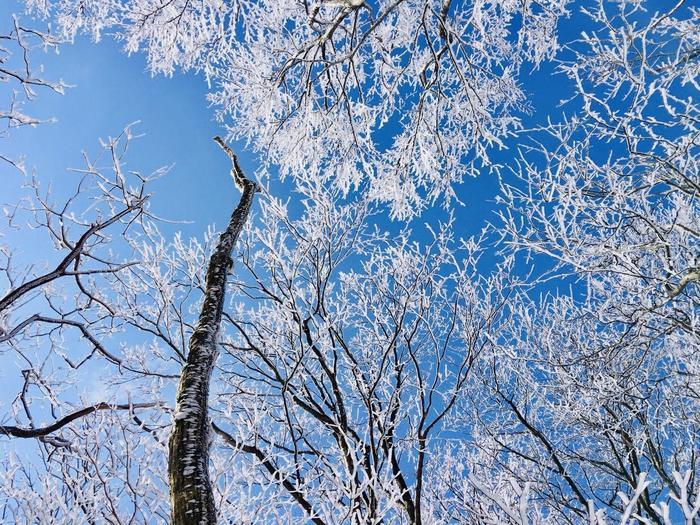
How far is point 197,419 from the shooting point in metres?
1.81

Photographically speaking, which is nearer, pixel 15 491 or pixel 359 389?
pixel 15 491

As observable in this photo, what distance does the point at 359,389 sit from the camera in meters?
6.35

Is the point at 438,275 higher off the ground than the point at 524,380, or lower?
higher

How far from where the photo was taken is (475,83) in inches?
197

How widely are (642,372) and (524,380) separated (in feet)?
6.59

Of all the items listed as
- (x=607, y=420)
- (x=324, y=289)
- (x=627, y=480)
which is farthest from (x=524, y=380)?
(x=324, y=289)

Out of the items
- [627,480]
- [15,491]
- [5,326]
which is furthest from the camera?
[627,480]

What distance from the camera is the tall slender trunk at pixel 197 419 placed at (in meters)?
1.52

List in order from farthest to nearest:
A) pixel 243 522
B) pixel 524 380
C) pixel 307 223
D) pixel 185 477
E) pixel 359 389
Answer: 1. pixel 524 380
2. pixel 307 223
3. pixel 359 389
4. pixel 243 522
5. pixel 185 477

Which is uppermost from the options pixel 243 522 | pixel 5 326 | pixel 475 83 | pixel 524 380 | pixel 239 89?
pixel 239 89

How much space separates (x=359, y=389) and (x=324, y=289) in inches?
59.2

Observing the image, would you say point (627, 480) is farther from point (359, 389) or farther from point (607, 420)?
point (359, 389)

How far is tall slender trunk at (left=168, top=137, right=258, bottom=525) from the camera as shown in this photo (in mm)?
1523

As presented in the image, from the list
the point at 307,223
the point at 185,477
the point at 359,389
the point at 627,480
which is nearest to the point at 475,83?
the point at 307,223
